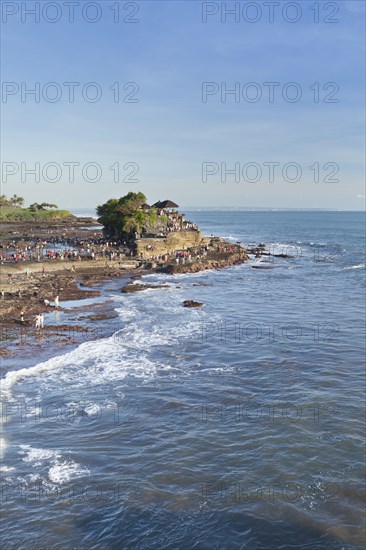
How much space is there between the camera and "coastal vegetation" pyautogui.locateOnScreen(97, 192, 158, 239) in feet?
211

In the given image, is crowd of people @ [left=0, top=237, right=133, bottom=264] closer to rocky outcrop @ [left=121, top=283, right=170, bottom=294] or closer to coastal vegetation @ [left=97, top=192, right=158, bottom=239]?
coastal vegetation @ [left=97, top=192, right=158, bottom=239]

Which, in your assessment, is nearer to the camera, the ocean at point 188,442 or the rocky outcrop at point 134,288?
the ocean at point 188,442

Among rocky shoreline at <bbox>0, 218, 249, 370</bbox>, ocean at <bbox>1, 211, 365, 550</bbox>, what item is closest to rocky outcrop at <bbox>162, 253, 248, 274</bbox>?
rocky shoreline at <bbox>0, 218, 249, 370</bbox>

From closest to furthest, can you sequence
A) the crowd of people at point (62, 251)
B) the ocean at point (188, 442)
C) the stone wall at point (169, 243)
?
the ocean at point (188, 442)
the crowd of people at point (62, 251)
the stone wall at point (169, 243)

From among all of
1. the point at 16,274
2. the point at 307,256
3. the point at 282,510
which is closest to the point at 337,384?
the point at 282,510

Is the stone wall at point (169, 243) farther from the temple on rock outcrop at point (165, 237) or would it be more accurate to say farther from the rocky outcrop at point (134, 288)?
the rocky outcrop at point (134, 288)

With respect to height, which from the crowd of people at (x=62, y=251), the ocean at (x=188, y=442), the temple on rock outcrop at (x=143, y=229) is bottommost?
the ocean at (x=188, y=442)

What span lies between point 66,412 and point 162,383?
14.9 ft

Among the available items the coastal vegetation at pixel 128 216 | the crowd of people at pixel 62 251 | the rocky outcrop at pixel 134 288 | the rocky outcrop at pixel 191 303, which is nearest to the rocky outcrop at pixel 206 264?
the crowd of people at pixel 62 251

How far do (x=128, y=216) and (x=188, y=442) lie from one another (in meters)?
52.7

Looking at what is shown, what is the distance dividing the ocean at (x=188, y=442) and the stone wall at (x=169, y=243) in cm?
3094

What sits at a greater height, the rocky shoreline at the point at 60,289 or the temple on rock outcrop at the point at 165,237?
the temple on rock outcrop at the point at 165,237

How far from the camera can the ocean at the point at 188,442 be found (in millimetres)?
11328

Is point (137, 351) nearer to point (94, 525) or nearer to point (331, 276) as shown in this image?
point (94, 525)
